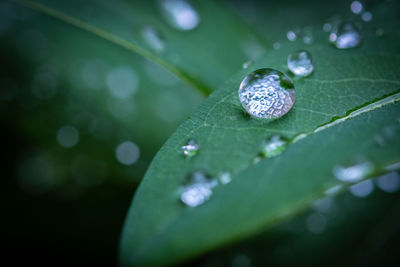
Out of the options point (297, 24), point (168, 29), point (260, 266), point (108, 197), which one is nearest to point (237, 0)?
point (297, 24)

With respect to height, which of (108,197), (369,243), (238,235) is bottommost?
(238,235)

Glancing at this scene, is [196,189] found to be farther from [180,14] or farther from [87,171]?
[87,171]

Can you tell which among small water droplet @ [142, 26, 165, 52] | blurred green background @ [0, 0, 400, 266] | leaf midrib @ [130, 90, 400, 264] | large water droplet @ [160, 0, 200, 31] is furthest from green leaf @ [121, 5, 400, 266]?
blurred green background @ [0, 0, 400, 266]

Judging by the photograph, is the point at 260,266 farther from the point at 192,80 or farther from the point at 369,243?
the point at 192,80

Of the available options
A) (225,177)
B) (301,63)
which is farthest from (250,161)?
(301,63)

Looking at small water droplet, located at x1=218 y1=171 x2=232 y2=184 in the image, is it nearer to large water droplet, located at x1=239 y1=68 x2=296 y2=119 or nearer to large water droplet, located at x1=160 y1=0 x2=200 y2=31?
large water droplet, located at x1=239 y1=68 x2=296 y2=119

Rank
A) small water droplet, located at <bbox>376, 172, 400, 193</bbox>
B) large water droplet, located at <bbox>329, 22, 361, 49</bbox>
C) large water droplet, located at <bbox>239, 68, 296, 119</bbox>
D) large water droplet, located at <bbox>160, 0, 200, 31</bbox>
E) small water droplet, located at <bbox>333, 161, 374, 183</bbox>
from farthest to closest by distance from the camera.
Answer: small water droplet, located at <bbox>376, 172, 400, 193</bbox> < large water droplet, located at <bbox>160, 0, 200, 31</bbox> < large water droplet, located at <bbox>329, 22, 361, 49</bbox> < large water droplet, located at <bbox>239, 68, 296, 119</bbox> < small water droplet, located at <bbox>333, 161, 374, 183</bbox>
